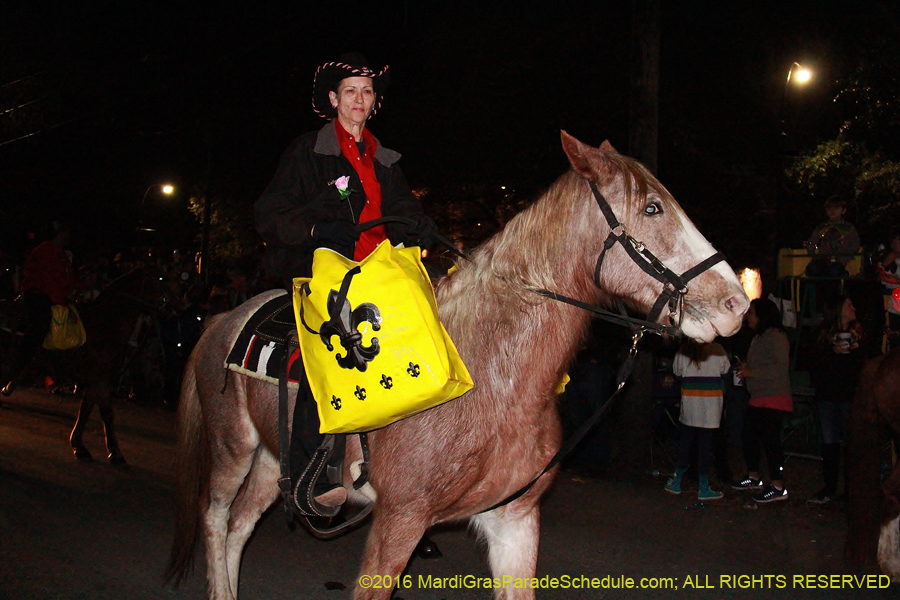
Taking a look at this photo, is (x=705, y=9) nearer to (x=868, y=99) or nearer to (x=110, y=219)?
(x=868, y=99)

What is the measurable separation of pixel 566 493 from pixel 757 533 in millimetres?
2166

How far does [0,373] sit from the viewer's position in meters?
14.7

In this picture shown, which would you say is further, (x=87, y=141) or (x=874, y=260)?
(x=87, y=141)

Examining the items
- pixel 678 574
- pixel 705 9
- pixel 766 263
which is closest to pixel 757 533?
pixel 678 574

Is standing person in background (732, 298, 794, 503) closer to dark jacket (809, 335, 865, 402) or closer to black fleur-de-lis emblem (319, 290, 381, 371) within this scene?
dark jacket (809, 335, 865, 402)

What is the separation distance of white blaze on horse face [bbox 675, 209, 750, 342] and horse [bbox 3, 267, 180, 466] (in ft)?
27.8

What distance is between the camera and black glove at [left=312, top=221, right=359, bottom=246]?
153 inches

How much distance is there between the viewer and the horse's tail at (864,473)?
6363mm

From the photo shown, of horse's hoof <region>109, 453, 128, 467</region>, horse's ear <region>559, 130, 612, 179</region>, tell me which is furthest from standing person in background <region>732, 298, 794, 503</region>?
horse's hoof <region>109, 453, 128, 467</region>

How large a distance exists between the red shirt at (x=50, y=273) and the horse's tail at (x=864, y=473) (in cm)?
1070

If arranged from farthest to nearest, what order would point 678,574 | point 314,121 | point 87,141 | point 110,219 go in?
point 110,219
point 87,141
point 314,121
point 678,574

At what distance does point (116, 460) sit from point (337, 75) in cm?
724

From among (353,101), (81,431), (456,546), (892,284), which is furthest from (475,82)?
(353,101)

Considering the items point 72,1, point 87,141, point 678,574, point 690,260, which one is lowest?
point 678,574
